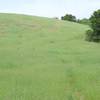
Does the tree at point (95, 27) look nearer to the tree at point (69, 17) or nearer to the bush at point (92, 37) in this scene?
the bush at point (92, 37)

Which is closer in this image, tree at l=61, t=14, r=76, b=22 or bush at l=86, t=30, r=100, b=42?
bush at l=86, t=30, r=100, b=42

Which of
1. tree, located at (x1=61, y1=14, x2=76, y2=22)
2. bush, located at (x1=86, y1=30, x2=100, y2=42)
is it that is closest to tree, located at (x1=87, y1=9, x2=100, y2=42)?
bush, located at (x1=86, y1=30, x2=100, y2=42)

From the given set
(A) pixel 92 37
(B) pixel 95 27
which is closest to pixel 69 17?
(B) pixel 95 27

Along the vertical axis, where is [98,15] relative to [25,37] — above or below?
above

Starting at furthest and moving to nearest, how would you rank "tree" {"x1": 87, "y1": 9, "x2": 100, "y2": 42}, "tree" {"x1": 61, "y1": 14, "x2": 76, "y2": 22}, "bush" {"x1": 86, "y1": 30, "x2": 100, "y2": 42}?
"tree" {"x1": 61, "y1": 14, "x2": 76, "y2": 22}, "tree" {"x1": 87, "y1": 9, "x2": 100, "y2": 42}, "bush" {"x1": 86, "y1": 30, "x2": 100, "y2": 42}

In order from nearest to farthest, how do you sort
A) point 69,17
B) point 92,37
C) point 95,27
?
point 92,37 → point 95,27 → point 69,17

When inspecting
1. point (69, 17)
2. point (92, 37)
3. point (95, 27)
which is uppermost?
point (95, 27)

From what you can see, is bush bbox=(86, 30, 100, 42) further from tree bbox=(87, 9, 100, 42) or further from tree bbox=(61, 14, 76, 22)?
tree bbox=(61, 14, 76, 22)

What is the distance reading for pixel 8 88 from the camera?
10.7m

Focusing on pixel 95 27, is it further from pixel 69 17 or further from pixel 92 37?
pixel 69 17

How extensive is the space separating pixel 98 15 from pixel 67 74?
23.3 metres

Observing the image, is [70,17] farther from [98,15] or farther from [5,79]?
[5,79]

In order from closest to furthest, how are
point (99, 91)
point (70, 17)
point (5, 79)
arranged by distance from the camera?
point (99, 91)
point (5, 79)
point (70, 17)

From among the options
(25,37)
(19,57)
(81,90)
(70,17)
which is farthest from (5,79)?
(70,17)
